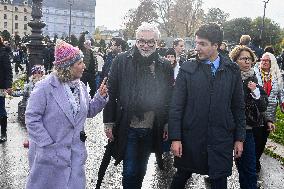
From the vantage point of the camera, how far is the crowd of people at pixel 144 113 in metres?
3.96

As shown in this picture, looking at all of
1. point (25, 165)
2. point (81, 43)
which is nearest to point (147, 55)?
point (25, 165)

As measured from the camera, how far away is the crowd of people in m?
3.96

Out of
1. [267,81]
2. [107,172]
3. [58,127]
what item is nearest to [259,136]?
[267,81]

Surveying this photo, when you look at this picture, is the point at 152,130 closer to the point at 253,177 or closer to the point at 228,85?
the point at 228,85

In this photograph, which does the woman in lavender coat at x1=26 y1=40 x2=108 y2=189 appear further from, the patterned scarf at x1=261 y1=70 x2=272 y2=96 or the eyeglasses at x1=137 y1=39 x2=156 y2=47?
the patterned scarf at x1=261 y1=70 x2=272 y2=96

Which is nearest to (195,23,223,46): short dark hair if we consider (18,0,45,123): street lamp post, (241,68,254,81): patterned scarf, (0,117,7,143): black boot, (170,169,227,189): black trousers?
(241,68,254,81): patterned scarf

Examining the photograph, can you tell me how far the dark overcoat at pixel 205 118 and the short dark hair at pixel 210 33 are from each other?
0.22 meters

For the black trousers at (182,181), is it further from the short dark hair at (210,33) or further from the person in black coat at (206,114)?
the short dark hair at (210,33)

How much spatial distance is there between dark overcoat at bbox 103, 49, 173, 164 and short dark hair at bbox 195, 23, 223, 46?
64 centimetres

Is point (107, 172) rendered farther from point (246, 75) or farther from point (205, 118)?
point (205, 118)

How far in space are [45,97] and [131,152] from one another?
45.2 inches

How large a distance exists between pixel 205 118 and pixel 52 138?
1.36m

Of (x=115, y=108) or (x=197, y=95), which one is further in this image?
(x=115, y=108)

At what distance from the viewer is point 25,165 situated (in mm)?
6766
